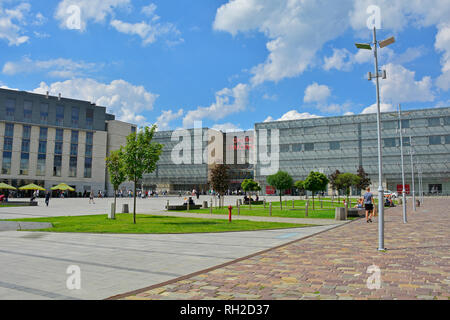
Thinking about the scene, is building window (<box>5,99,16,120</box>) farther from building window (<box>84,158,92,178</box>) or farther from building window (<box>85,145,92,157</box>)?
building window (<box>84,158,92,178</box>)

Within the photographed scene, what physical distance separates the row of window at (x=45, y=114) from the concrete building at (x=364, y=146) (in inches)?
1753

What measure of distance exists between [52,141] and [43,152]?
2840 millimetres

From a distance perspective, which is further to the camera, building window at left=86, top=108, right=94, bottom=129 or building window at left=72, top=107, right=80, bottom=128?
building window at left=86, top=108, right=94, bottom=129

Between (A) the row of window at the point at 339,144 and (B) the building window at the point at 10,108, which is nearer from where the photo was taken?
(B) the building window at the point at 10,108

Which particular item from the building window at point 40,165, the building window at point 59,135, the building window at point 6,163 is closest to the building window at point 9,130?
the building window at point 6,163

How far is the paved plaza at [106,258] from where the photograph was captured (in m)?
5.47

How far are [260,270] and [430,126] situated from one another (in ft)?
268

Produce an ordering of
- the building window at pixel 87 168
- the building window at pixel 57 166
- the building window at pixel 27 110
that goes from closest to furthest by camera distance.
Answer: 1. the building window at pixel 27 110
2. the building window at pixel 57 166
3. the building window at pixel 87 168

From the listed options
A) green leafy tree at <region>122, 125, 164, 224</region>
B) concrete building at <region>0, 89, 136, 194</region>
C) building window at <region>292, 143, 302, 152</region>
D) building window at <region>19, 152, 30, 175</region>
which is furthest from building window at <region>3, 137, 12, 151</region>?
building window at <region>292, 143, 302, 152</region>

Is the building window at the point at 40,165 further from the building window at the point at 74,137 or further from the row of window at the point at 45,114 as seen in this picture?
the row of window at the point at 45,114

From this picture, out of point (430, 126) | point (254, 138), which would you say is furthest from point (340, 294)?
point (254, 138)

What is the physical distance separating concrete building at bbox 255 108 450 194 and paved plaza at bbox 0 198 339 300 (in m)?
65.1

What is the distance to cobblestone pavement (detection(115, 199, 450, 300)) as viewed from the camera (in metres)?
5.02

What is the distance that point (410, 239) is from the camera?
36.6 feet
